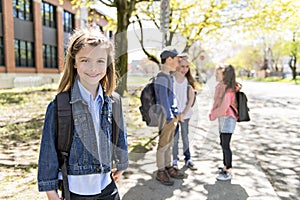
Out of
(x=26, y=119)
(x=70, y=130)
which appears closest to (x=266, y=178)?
(x=70, y=130)

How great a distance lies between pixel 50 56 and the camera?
86.0 ft

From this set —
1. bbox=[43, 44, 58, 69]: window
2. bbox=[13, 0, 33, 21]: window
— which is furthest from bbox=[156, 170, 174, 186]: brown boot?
bbox=[43, 44, 58, 69]: window

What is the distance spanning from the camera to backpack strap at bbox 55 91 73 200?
5.51ft

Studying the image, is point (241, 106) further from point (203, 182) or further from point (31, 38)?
point (31, 38)

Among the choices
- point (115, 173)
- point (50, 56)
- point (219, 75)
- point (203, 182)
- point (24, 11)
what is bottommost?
point (203, 182)

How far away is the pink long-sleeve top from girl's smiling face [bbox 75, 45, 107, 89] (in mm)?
2534

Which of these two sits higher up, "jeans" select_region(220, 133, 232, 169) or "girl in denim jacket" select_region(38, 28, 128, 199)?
"girl in denim jacket" select_region(38, 28, 128, 199)

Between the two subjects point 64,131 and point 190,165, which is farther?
point 190,165

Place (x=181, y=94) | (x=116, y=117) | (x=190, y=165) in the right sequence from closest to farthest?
(x=116, y=117) < (x=181, y=94) < (x=190, y=165)

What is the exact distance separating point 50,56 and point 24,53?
3.52 metres

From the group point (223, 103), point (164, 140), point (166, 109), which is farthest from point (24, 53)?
point (223, 103)

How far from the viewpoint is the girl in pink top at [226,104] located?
397 centimetres

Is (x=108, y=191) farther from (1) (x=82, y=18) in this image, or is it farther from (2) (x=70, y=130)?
(1) (x=82, y=18)

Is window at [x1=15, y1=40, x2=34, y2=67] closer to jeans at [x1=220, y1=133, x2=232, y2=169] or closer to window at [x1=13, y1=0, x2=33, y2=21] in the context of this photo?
window at [x1=13, y1=0, x2=33, y2=21]
